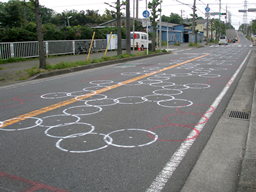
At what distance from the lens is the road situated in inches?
131

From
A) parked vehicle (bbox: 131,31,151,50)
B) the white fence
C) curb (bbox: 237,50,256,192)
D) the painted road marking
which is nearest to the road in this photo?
the painted road marking

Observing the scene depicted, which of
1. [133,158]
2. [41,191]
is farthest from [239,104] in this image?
[41,191]

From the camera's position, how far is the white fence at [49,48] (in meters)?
18.7

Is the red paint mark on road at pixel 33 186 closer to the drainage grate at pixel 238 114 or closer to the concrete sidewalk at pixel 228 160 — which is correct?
the concrete sidewalk at pixel 228 160

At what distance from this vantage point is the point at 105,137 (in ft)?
15.2

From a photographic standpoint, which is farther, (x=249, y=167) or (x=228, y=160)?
Answer: (x=228, y=160)

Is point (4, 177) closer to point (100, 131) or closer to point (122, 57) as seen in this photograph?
point (100, 131)

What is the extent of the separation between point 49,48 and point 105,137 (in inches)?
757

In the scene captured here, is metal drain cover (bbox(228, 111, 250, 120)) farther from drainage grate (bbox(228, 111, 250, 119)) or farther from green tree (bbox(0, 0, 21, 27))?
green tree (bbox(0, 0, 21, 27))

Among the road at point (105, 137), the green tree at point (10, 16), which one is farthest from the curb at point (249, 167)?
the green tree at point (10, 16)

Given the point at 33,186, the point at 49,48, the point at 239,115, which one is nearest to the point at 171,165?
the point at 33,186

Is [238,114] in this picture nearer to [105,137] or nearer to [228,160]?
[228,160]

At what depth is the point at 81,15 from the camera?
7831 centimetres

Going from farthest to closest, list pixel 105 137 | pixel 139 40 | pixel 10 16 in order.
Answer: pixel 10 16, pixel 139 40, pixel 105 137
